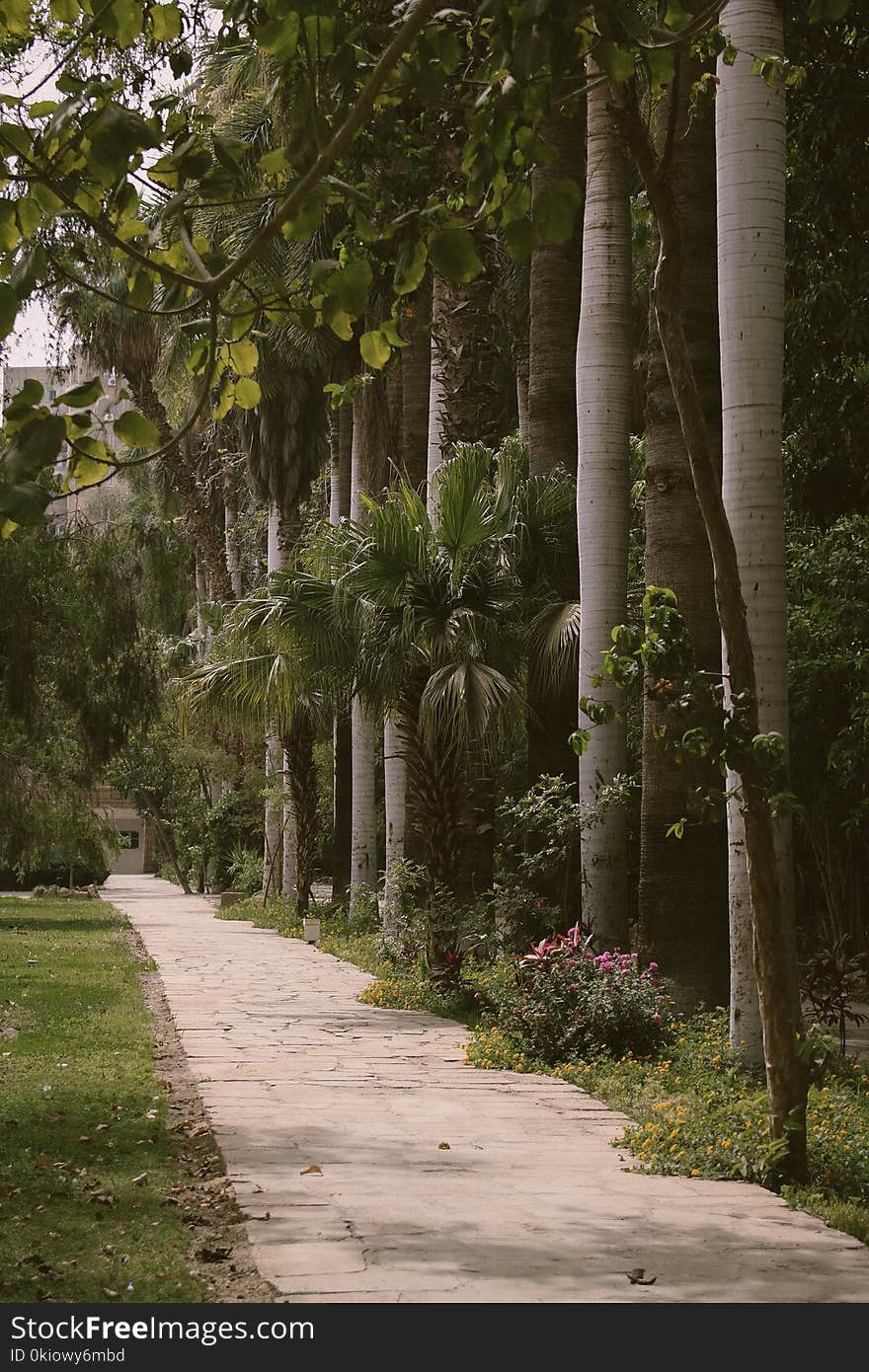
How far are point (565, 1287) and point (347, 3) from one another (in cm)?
454

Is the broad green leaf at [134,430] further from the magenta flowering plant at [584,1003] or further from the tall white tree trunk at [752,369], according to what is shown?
the magenta flowering plant at [584,1003]

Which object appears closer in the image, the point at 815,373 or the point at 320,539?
the point at 815,373

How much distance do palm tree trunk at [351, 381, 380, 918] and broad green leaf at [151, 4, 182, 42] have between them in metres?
16.7

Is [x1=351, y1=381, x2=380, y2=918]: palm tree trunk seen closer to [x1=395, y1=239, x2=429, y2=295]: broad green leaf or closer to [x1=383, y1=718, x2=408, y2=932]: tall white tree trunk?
[x1=383, y1=718, x2=408, y2=932]: tall white tree trunk

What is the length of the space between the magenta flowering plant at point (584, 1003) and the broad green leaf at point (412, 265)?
6.43 m

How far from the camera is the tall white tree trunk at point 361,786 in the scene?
21438 millimetres

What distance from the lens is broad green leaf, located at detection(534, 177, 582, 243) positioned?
393cm

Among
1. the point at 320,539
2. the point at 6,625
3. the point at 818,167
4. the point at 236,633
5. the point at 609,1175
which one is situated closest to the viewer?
the point at 609,1175

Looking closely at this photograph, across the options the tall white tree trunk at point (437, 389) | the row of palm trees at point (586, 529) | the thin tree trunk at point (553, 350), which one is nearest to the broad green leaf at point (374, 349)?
the row of palm trees at point (586, 529)

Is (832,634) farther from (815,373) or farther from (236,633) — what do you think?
(236,633)

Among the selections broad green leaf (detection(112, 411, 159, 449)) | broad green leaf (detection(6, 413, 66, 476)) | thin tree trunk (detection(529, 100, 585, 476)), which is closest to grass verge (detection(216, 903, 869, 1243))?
broad green leaf (detection(112, 411, 159, 449))

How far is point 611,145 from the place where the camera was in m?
12.2

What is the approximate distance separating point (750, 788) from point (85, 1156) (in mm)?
3644
